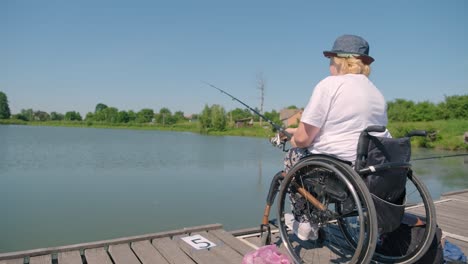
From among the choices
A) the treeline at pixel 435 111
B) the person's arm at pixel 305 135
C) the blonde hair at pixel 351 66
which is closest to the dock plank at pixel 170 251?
the person's arm at pixel 305 135

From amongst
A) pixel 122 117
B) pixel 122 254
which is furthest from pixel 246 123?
pixel 122 254

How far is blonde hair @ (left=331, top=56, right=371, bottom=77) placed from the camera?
187 centimetres

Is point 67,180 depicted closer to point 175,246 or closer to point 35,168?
point 35,168

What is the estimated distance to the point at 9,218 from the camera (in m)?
4.99

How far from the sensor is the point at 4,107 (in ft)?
244

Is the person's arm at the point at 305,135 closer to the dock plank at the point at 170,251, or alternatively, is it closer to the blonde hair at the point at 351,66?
the blonde hair at the point at 351,66

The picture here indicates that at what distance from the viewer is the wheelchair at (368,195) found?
4.99 feet

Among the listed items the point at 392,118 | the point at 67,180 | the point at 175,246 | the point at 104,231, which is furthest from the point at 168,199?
the point at 392,118

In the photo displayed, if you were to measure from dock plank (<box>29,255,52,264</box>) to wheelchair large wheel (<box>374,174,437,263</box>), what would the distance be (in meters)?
1.86

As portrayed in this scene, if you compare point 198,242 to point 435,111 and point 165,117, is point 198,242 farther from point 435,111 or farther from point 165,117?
point 165,117

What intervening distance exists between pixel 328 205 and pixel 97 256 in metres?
1.41

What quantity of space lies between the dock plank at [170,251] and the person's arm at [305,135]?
0.96 metres

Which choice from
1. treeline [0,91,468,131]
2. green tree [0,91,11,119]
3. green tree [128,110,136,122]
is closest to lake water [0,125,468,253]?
treeline [0,91,468,131]

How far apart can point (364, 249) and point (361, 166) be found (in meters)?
0.36
